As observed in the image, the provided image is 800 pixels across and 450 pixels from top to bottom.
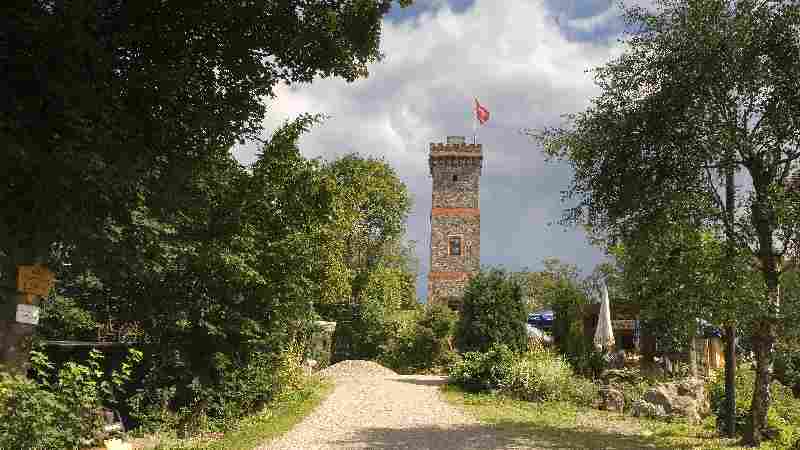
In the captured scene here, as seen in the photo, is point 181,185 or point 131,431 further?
point 131,431

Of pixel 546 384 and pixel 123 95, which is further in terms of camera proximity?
pixel 546 384

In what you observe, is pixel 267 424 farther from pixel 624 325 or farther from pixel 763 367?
pixel 624 325

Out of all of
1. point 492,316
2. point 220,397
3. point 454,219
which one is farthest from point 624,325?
point 220,397

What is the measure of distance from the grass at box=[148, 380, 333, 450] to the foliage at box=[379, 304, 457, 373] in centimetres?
895

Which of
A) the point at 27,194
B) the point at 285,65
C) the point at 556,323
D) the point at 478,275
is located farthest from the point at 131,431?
the point at 556,323

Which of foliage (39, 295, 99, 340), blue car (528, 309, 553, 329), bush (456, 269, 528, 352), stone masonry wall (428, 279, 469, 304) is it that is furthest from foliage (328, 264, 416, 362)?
foliage (39, 295, 99, 340)

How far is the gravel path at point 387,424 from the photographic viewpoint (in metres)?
9.85

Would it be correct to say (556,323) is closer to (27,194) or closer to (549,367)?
(549,367)

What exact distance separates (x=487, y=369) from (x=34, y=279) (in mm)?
12586

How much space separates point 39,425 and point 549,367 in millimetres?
12496

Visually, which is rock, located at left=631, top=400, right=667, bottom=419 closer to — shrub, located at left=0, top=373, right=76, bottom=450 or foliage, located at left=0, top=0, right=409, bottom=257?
foliage, located at left=0, top=0, right=409, bottom=257

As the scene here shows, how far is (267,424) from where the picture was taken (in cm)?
1159

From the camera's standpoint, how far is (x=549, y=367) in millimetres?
15836

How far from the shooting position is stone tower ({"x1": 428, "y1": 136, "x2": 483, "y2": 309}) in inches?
1444
